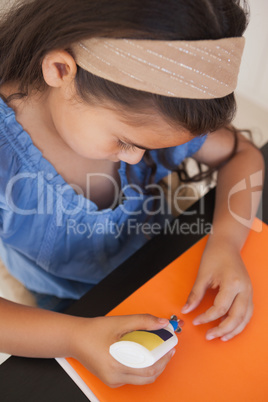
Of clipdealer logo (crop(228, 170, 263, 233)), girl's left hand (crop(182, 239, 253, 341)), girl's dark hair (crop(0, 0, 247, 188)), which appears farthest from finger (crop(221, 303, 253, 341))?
girl's dark hair (crop(0, 0, 247, 188))

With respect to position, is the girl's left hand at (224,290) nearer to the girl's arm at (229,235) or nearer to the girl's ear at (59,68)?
the girl's arm at (229,235)

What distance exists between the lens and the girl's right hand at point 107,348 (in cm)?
48

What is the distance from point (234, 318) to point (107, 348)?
0.17 m

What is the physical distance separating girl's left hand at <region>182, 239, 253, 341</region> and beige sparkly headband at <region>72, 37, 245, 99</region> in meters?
0.25

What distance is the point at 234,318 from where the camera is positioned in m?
0.55

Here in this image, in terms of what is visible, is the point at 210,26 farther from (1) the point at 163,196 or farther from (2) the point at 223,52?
(1) the point at 163,196

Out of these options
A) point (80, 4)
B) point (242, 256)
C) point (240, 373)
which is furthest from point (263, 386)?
point (80, 4)

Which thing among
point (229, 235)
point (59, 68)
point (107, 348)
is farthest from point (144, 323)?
point (59, 68)

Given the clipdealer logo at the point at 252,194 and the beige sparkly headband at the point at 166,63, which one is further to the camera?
the clipdealer logo at the point at 252,194

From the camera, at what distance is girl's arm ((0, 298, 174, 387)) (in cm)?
49

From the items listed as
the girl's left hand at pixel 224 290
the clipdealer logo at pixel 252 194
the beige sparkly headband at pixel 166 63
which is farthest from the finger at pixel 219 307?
the beige sparkly headband at pixel 166 63

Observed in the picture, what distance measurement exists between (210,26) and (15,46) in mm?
284

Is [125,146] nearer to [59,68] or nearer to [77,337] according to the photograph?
[59,68]

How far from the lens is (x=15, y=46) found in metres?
0.58
